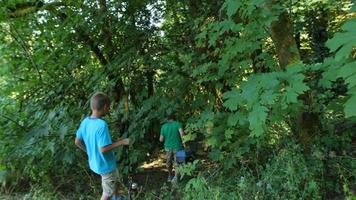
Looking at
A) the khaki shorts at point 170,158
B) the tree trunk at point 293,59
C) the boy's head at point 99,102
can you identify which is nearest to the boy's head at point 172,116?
the khaki shorts at point 170,158

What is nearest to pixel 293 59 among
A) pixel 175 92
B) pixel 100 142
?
pixel 175 92

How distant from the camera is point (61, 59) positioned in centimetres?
840

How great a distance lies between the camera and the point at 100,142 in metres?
5.18

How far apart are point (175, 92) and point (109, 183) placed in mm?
2602

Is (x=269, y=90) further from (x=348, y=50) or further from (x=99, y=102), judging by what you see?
(x=99, y=102)

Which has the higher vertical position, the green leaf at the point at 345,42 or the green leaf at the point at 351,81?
the green leaf at the point at 345,42

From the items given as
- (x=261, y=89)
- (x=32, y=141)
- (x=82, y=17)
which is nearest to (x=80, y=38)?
(x=82, y=17)

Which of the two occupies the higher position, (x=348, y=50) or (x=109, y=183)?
(x=348, y=50)

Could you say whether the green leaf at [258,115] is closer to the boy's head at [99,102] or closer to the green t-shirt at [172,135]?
the boy's head at [99,102]

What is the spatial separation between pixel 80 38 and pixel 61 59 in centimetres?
63

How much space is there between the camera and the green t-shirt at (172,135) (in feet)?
28.6

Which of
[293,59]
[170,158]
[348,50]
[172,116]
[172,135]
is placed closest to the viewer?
[348,50]

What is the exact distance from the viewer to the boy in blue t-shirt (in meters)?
5.18

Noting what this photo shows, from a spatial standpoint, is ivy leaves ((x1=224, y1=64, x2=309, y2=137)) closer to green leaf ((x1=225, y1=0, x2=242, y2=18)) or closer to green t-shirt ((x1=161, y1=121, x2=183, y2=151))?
green leaf ((x1=225, y1=0, x2=242, y2=18))
